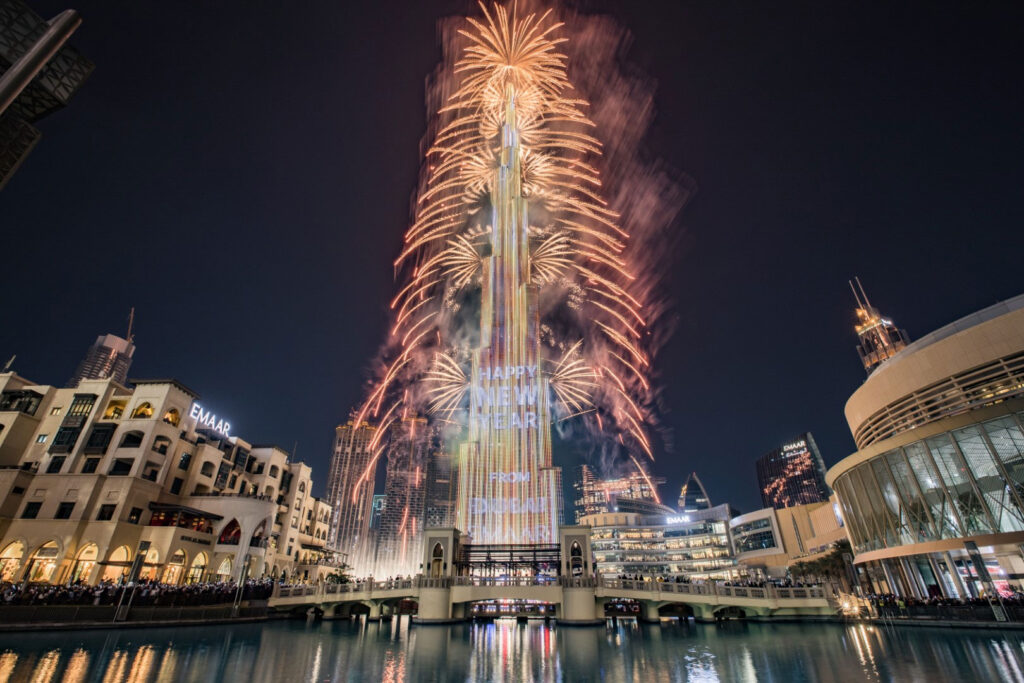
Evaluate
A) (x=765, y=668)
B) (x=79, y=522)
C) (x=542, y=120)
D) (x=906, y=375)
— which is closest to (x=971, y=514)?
(x=906, y=375)

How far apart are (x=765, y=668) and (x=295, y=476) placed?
7752 cm

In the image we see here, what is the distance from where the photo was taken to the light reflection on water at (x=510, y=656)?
15266 mm

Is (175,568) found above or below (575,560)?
above

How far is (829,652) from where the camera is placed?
→ 20.7 m

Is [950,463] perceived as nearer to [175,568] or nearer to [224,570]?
[224,570]

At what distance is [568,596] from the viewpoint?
124 ft

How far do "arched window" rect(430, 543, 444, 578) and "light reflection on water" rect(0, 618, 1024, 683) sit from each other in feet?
35.9

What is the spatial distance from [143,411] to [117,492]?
978cm

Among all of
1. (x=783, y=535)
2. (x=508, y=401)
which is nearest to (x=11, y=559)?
(x=508, y=401)

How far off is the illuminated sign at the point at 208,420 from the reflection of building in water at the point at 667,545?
88638 mm

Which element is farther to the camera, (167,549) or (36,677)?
(167,549)

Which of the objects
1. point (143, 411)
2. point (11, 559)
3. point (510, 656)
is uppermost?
point (143, 411)

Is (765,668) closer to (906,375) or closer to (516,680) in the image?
(516,680)

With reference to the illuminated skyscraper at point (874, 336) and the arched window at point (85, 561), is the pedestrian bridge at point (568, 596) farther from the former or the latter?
the illuminated skyscraper at point (874, 336)
